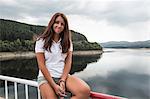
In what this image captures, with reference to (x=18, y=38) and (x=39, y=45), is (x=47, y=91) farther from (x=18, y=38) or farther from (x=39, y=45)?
(x=18, y=38)

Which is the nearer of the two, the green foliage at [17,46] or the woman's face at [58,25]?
the woman's face at [58,25]

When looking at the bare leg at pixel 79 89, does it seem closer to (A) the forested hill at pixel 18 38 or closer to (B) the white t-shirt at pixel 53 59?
(B) the white t-shirt at pixel 53 59

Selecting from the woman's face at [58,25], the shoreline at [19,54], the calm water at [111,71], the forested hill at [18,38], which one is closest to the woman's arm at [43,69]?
the woman's face at [58,25]

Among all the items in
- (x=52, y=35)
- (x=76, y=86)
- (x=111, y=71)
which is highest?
(x=52, y=35)

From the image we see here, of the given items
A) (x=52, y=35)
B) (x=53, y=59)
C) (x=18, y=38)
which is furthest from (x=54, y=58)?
(x=18, y=38)

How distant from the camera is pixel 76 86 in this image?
135 centimetres

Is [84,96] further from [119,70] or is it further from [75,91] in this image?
[119,70]

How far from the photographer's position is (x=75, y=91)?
134 cm

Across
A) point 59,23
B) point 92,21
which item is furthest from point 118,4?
point 59,23

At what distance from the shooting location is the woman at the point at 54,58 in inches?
55.4

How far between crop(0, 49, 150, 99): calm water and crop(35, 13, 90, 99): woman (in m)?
15.3

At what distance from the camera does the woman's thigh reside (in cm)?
133

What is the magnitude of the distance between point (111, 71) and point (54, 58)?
2956cm

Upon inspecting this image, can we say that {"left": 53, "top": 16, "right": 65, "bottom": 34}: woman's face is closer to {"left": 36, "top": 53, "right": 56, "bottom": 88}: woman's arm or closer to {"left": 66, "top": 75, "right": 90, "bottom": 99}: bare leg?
{"left": 36, "top": 53, "right": 56, "bottom": 88}: woman's arm
